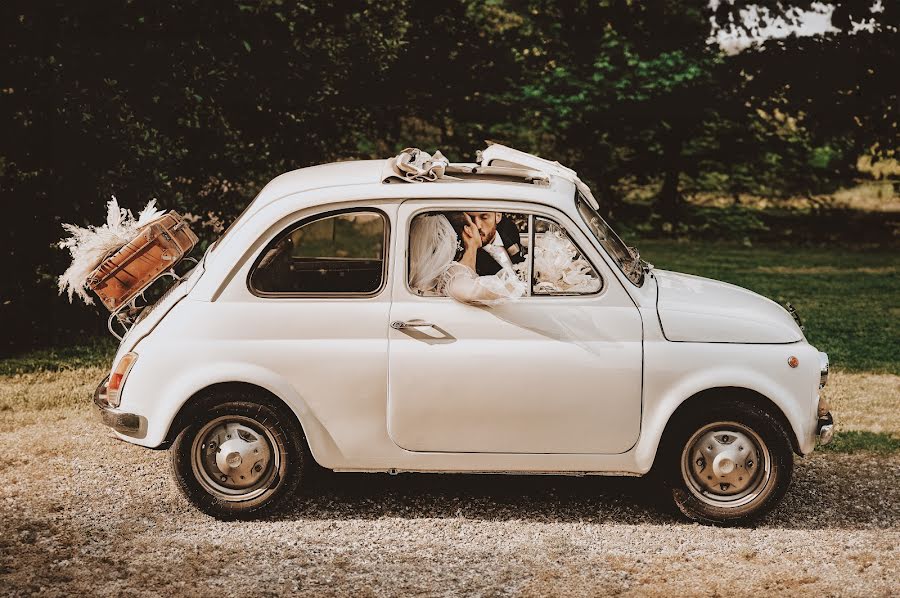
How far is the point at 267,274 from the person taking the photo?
6078 mm

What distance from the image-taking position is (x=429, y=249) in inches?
240

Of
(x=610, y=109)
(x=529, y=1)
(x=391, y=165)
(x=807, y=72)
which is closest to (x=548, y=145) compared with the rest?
(x=610, y=109)

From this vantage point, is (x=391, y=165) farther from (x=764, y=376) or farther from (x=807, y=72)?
(x=807, y=72)

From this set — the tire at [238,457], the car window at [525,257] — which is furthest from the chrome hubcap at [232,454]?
the car window at [525,257]

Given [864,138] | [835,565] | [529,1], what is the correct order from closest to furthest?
[835,565] → [864,138] → [529,1]

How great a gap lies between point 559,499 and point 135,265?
2711mm

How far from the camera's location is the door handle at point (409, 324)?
19.3 feet

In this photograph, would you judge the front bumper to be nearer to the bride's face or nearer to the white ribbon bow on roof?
the white ribbon bow on roof

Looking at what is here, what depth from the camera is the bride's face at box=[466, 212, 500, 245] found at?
20.5ft

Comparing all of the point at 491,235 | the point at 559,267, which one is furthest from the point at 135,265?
the point at 559,267

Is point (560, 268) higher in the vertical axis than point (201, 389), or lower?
higher

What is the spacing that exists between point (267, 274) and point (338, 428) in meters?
0.89

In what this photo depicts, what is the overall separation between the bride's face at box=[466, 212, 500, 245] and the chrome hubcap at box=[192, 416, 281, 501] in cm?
155

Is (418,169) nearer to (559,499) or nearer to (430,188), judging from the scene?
(430,188)
